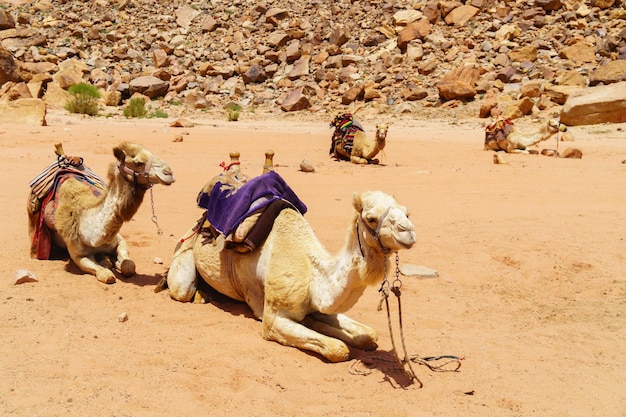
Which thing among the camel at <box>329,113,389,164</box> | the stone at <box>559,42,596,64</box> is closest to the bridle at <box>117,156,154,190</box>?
the camel at <box>329,113,389,164</box>

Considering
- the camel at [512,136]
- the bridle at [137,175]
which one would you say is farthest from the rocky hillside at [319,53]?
the bridle at [137,175]

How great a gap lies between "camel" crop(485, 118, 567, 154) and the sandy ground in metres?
5.37

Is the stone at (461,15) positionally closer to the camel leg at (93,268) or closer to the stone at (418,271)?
the stone at (418,271)

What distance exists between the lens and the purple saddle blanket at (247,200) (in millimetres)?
5559

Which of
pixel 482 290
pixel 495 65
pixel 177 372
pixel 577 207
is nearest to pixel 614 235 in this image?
pixel 577 207

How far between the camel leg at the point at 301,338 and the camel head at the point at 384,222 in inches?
38.7

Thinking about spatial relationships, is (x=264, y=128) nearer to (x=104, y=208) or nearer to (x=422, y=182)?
(x=422, y=182)

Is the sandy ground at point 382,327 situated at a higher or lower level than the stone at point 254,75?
lower

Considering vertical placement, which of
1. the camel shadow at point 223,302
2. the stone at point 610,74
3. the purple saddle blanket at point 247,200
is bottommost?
the camel shadow at point 223,302

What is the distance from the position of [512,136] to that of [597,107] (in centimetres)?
660

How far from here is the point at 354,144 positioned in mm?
15930

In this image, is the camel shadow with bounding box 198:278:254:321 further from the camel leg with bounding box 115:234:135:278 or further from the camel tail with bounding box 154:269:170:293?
the camel leg with bounding box 115:234:135:278

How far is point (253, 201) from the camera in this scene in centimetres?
564

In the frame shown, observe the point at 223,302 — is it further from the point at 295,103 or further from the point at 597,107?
the point at 295,103
